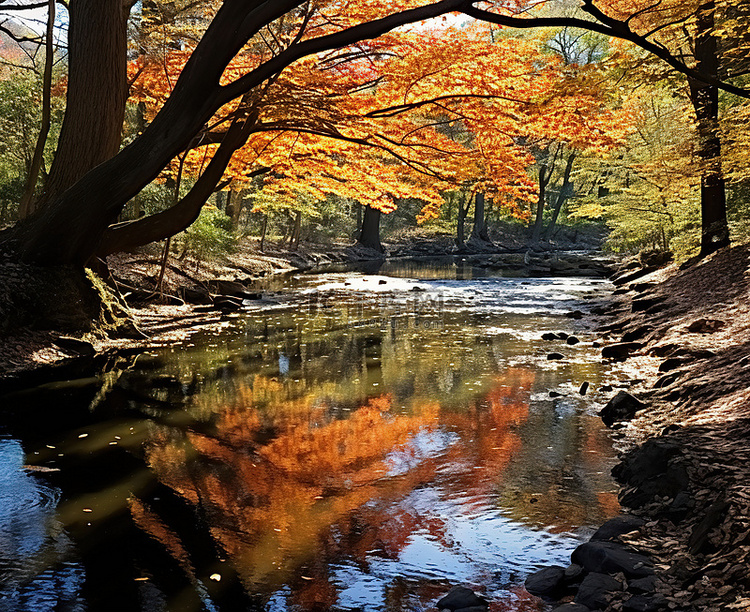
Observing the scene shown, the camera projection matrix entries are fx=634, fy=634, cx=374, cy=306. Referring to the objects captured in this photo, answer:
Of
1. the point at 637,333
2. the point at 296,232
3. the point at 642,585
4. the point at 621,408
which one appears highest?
the point at 296,232

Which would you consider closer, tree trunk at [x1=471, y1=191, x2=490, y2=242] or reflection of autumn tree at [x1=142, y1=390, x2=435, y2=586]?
reflection of autumn tree at [x1=142, y1=390, x2=435, y2=586]

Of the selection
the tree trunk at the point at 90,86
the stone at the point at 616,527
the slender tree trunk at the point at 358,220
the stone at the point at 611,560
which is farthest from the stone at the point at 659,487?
the slender tree trunk at the point at 358,220

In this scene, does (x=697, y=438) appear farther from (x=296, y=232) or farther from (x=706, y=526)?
(x=296, y=232)

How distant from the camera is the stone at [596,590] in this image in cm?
357

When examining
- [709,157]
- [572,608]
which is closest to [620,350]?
[709,157]

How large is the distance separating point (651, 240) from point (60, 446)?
71.5 feet

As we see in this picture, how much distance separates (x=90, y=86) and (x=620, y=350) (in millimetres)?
10264

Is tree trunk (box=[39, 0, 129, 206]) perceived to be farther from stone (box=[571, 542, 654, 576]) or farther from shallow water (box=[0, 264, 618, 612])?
stone (box=[571, 542, 654, 576])

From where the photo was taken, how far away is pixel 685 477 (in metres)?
4.73

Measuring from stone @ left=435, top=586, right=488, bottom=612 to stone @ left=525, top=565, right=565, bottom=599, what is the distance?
36 cm

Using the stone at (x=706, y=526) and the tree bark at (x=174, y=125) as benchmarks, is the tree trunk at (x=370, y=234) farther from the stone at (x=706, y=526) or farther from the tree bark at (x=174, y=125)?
the stone at (x=706, y=526)

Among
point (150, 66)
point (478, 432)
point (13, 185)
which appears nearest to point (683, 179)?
point (478, 432)

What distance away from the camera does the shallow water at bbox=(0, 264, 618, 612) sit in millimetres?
3996

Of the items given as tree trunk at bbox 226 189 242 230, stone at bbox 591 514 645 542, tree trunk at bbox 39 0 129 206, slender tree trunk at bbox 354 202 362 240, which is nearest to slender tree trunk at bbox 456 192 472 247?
slender tree trunk at bbox 354 202 362 240
